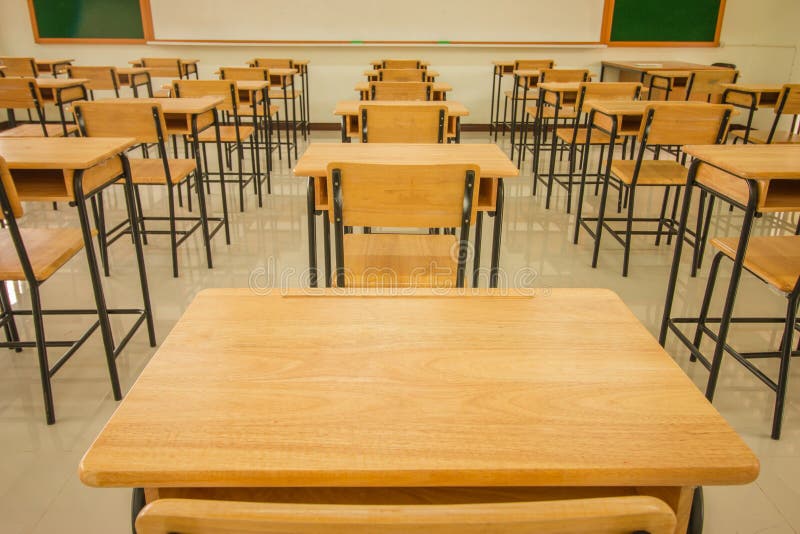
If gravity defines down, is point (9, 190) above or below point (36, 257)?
above

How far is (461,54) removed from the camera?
23.7ft

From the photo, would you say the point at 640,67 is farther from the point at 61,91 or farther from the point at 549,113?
the point at 61,91

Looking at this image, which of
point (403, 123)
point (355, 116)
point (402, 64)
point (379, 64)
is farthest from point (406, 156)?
point (379, 64)

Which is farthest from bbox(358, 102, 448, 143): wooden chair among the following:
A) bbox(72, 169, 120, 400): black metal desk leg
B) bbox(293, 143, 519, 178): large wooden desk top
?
bbox(72, 169, 120, 400): black metal desk leg

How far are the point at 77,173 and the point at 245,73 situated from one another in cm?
355

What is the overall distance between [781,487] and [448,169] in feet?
4.60

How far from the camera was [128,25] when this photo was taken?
22.9ft

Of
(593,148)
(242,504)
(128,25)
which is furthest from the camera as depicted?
(128,25)

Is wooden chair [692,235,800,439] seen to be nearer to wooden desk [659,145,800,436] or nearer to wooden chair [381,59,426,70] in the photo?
wooden desk [659,145,800,436]

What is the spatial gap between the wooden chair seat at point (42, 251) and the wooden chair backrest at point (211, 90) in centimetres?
199

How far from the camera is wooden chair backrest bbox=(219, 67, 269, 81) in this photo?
16.4 feet

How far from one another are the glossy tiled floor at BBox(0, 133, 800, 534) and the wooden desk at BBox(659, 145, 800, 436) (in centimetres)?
42

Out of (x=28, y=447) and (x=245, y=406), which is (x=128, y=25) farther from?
(x=245, y=406)

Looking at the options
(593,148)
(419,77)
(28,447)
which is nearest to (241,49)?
(419,77)
